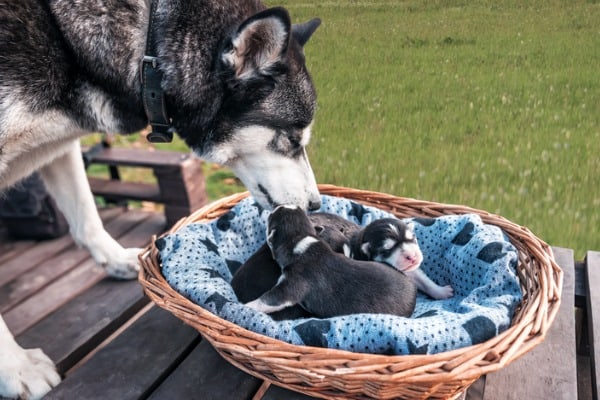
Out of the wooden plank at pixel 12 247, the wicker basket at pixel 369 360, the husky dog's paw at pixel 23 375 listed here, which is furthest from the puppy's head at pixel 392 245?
the wooden plank at pixel 12 247

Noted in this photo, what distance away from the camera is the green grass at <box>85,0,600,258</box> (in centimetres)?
227

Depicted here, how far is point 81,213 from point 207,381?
44.1 inches

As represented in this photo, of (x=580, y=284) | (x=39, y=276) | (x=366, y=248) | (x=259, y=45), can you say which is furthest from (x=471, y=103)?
(x=39, y=276)

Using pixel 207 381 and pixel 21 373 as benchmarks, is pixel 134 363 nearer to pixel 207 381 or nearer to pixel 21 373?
pixel 207 381

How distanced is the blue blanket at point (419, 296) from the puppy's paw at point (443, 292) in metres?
0.02

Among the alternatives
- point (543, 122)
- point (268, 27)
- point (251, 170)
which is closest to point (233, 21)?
point (268, 27)

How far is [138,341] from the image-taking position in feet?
5.03

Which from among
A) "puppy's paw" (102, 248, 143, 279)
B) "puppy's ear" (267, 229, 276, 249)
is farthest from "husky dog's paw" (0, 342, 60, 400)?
"puppy's ear" (267, 229, 276, 249)

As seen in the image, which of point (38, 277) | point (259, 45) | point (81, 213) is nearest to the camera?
point (259, 45)

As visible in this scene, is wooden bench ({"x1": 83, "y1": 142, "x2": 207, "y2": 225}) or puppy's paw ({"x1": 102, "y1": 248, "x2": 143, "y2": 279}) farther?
wooden bench ({"x1": 83, "y1": 142, "x2": 207, "y2": 225})

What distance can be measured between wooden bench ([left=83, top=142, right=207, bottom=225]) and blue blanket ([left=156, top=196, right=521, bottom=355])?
2.41 ft

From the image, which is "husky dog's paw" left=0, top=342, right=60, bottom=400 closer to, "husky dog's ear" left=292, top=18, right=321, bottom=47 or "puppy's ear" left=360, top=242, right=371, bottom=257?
"puppy's ear" left=360, top=242, right=371, bottom=257

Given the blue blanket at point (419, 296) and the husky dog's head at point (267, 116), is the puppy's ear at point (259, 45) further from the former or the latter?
the blue blanket at point (419, 296)

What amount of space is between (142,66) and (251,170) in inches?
18.5
